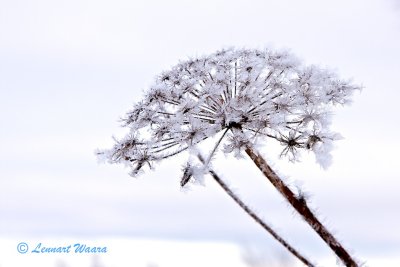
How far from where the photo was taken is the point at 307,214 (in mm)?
8031

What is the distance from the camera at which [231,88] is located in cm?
A: 969

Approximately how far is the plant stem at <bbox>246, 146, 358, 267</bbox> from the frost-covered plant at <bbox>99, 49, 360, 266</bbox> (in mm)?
24

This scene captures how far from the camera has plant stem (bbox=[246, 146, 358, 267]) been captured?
7938 millimetres

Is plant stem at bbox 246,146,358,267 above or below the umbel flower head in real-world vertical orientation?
below

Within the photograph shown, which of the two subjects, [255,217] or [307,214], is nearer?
[307,214]

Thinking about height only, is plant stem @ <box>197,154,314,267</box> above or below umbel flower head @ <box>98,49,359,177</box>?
below

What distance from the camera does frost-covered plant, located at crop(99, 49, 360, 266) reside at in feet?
30.5

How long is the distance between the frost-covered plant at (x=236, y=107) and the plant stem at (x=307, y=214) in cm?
2

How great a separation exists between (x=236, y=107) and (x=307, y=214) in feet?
6.54

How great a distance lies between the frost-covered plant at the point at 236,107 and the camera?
30.5ft

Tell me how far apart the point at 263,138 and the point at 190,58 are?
2.18m

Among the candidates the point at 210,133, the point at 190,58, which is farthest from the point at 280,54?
the point at 210,133

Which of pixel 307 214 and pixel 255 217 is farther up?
pixel 255 217

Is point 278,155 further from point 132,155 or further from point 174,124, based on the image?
point 132,155
